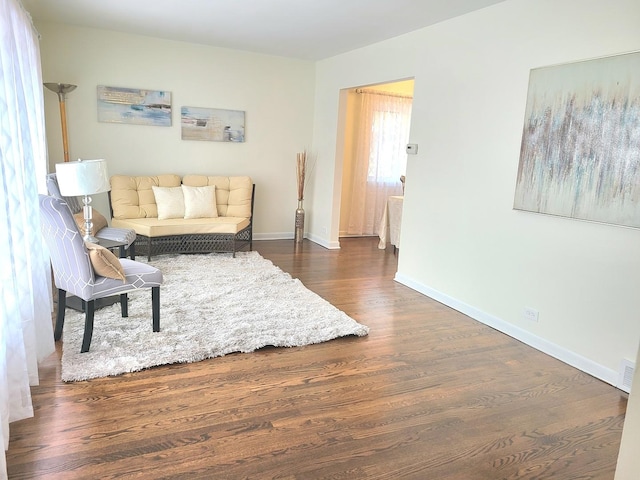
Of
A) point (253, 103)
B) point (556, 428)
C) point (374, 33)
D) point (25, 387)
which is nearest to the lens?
point (25, 387)

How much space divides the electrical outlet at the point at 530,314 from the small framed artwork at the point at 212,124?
4485 mm

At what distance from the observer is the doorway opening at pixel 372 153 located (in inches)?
283

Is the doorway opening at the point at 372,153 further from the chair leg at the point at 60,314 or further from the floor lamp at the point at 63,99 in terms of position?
the chair leg at the point at 60,314

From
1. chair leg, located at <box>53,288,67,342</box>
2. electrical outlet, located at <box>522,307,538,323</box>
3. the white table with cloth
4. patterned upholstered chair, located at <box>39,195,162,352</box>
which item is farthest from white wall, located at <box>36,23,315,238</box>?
electrical outlet, located at <box>522,307,538,323</box>

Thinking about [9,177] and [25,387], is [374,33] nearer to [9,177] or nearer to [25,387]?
[9,177]

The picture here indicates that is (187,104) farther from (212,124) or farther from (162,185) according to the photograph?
(162,185)

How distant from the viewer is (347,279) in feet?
16.5

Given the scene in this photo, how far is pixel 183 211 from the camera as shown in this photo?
18.9ft

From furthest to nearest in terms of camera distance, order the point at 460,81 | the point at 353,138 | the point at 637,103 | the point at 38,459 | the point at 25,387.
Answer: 1. the point at 353,138
2. the point at 460,81
3. the point at 637,103
4. the point at 25,387
5. the point at 38,459

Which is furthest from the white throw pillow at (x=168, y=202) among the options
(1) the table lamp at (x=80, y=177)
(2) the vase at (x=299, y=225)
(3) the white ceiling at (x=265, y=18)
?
(1) the table lamp at (x=80, y=177)

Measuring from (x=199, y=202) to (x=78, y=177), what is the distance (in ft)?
8.17

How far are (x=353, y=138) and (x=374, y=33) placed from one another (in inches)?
94.9

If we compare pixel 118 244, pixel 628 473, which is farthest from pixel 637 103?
pixel 118 244

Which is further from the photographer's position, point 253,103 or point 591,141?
point 253,103
